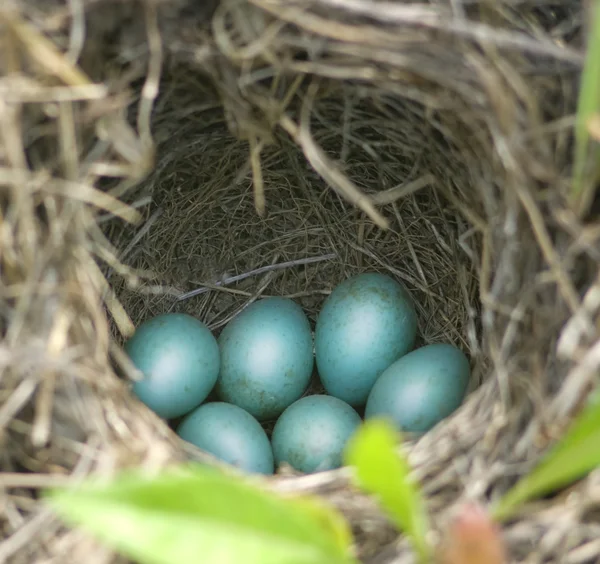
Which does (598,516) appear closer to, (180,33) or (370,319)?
(370,319)

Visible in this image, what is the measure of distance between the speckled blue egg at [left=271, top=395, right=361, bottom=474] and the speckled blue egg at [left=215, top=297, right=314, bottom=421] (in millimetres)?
71

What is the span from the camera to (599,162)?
0.78 meters

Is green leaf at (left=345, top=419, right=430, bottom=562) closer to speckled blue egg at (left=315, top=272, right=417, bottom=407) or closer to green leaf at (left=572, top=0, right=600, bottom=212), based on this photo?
green leaf at (left=572, top=0, right=600, bottom=212)

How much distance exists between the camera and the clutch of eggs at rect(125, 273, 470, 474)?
3.56 ft

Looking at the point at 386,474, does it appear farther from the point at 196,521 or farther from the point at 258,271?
the point at 258,271

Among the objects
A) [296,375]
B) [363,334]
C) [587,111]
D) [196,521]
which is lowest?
[296,375]

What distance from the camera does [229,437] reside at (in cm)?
109

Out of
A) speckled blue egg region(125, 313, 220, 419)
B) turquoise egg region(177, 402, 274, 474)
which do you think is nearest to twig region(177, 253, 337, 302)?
speckled blue egg region(125, 313, 220, 419)

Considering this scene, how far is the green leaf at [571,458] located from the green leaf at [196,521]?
0.21 meters

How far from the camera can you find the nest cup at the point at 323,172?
0.78m

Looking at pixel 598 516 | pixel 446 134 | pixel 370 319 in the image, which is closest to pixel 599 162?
pixel 446 134

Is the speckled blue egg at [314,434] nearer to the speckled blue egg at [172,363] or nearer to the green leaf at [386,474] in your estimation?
the speckled blue egg at [172,363]

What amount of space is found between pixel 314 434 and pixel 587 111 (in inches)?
24.8

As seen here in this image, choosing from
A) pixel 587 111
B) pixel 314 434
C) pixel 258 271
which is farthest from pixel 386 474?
pixel 258 271
